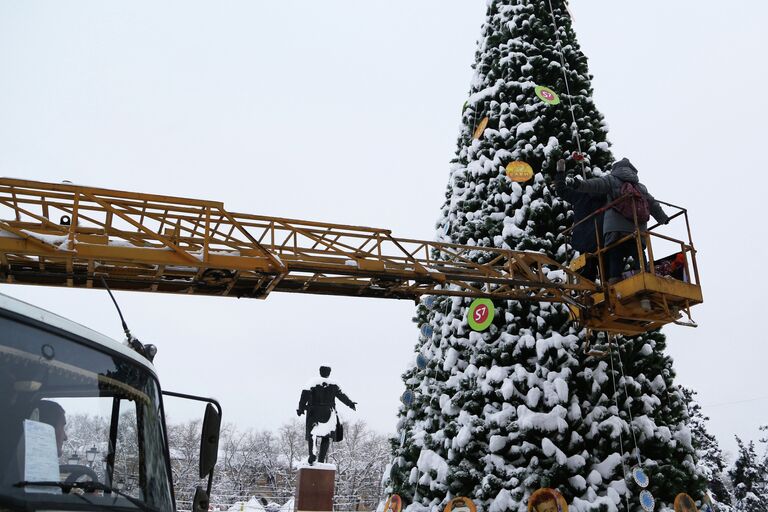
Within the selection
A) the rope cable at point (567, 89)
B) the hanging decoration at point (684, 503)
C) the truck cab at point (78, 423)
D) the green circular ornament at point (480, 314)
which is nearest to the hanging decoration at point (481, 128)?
the rope cable at point (567, 89)

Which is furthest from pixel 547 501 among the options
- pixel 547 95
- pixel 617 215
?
pixel 547 95

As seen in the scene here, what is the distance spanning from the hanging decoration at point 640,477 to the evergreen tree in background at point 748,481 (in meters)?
20.0

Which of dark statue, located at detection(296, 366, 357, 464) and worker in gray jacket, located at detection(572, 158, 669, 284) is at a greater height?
worker in gray jacket, located at detection(572, 158, 669, 284)

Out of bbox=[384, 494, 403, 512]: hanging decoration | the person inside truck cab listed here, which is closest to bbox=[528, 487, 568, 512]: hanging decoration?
bbox=[384, 494, 403, 512]: hanging decoration

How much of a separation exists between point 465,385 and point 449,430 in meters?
0.62

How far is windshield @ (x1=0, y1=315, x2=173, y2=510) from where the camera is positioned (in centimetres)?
264

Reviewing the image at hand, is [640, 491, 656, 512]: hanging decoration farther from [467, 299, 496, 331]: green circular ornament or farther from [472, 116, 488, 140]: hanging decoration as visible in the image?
[472, 116, 488, 140]: hanging decoration

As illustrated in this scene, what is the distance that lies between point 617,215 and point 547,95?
8.17 ft

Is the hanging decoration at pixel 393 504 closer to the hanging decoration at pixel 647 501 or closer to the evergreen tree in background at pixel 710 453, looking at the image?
the hanging decoration at pixel 647 501

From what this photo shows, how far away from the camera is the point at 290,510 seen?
17594 millimetres

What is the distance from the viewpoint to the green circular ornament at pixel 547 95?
9922 millimetres

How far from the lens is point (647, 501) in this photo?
785 centimetres

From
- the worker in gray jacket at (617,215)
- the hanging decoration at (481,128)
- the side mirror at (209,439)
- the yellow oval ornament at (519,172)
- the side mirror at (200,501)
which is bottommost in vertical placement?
the side mirror at (200,501)

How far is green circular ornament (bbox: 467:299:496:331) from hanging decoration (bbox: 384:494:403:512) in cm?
251
